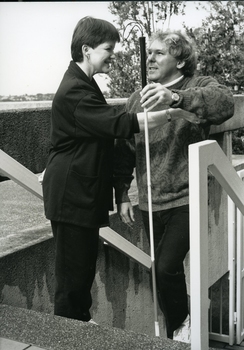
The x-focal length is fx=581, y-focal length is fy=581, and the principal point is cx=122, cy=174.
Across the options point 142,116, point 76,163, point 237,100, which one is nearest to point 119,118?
point 142,116

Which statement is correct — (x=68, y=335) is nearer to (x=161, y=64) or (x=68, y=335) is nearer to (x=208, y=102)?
(x=208, y=102)

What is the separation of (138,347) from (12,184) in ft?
10.9

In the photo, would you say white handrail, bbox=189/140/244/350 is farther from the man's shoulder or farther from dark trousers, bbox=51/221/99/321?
dark trousers, bbox=51/221/99/321

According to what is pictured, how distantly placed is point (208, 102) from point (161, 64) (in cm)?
37

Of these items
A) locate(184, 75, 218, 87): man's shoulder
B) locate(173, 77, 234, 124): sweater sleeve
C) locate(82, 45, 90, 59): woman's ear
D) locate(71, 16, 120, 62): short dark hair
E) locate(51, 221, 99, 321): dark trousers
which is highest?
locate(71, 16, 120, 62): short dark hair

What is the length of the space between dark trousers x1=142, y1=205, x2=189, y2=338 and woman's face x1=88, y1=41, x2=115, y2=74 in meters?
0.77

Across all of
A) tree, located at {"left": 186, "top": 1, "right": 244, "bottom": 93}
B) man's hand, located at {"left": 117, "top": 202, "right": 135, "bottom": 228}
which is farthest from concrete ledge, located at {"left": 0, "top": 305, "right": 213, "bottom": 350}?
tree, located at {"left": 186, "top": 1, "right": 244, "bottom": 93}

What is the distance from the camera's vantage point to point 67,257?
2680 mm

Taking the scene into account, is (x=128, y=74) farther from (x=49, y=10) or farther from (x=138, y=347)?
(x=138, y=347)

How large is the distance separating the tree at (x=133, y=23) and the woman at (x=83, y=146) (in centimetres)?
32

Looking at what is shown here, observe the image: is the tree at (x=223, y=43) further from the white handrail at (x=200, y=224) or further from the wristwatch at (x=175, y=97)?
the white handrail at (x=200, y=224)

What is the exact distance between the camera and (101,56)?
2.56 meters

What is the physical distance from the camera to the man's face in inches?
107

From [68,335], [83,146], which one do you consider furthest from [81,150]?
[68,335]
